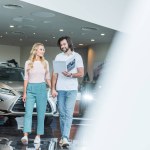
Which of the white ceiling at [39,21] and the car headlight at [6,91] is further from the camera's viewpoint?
the white ceiling at [39,21]

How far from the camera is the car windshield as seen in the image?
5.84 m

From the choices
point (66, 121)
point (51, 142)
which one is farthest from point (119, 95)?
point (51, 142)

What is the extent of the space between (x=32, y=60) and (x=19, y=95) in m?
1.50

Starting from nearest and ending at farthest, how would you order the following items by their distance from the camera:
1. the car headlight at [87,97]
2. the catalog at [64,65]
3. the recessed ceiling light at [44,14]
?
the catalog at [64,65]
the car headlight at [87,97]
the recessed ceiling light at [44,14]

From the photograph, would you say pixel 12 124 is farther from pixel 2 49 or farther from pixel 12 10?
pixel 2 49

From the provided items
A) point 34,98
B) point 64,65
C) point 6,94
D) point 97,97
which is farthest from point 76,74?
point 97,97

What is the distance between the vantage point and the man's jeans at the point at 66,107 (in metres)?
3.50

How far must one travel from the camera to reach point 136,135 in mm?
2348

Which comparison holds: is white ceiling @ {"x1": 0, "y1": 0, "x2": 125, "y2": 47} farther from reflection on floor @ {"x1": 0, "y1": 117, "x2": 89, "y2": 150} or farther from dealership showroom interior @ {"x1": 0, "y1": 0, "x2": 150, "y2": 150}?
reflection on floor @ {"x1": 0, "y1": 117, "x2": 89, "y2": 150}

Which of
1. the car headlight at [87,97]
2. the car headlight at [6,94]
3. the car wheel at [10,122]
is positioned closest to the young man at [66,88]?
the car headlight at [6,94]

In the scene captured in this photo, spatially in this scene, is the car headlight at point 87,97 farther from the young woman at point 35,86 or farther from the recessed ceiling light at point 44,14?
the recessed ceiling light at point 44,14

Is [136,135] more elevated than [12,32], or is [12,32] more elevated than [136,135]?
[12,32]

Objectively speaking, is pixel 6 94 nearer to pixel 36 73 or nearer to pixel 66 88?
pixel 36 73

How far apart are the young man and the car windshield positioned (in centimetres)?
242
